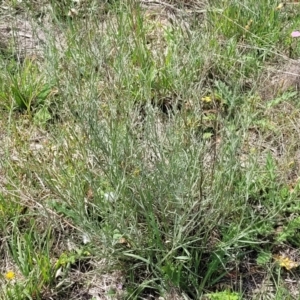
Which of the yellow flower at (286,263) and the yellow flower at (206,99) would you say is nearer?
the yellow flower at (286,263)

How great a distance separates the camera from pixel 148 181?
1900mm

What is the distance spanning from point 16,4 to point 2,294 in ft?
6.05

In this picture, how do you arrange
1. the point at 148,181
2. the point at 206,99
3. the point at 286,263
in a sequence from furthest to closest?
the point at 206,99 < the point at 286,263 < the point at 148,181

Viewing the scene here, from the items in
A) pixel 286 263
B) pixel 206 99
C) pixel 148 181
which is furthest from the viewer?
pixel 206 99

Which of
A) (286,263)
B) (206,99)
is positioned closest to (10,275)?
(286,263)

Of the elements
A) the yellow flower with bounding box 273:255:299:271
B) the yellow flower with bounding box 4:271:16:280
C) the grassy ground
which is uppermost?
the grassy ground

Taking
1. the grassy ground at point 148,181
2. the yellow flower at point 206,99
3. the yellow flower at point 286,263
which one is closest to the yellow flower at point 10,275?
the grassy ground at point 148,181

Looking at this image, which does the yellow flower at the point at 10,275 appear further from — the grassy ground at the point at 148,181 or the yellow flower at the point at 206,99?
the yellow flower at the point at 206,99

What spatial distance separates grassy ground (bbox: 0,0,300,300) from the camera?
190 centimetres

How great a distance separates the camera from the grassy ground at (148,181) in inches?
74.9

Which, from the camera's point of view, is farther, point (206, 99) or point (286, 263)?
point (206, 99)

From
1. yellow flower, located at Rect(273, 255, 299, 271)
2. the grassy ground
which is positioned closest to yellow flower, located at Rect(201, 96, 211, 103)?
the grassy ground

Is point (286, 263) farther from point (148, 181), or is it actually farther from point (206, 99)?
point (206, 99)

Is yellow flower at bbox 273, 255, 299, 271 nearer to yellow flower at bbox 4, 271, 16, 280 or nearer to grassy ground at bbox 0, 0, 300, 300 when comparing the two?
grassy ground at bbox 0, 0, 300, 300
